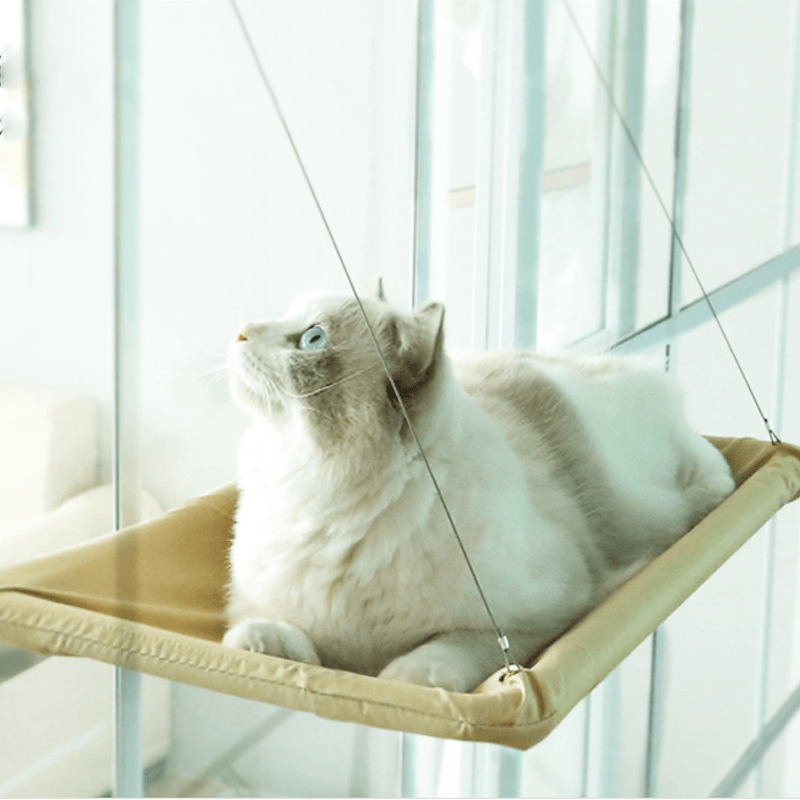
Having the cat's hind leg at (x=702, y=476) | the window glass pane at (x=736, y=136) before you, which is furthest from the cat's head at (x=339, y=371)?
the window glass pane at (x=736, y=136)

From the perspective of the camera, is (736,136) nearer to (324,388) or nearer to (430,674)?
(324,388)

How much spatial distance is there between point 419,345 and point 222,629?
0.36 metres

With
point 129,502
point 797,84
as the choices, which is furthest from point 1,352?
point 797,84

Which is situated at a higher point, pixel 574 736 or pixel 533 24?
pixel 533 24

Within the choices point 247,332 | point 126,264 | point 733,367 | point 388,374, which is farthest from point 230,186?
point 733,367

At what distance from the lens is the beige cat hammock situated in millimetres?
909

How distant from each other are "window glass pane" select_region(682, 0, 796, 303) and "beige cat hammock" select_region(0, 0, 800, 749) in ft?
4.71

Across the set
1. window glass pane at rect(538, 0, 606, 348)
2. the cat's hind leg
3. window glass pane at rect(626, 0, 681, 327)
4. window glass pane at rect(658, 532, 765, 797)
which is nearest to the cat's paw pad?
the cat's hind leg

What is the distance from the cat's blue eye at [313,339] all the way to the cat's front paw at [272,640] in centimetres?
28

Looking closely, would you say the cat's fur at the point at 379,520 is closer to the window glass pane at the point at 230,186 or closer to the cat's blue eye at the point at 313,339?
the cat's blue eye at the point at 313,339

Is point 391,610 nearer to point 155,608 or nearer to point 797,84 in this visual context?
point 155,608

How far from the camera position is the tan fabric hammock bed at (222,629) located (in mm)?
909

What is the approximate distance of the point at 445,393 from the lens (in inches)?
45.3

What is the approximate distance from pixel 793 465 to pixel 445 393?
2.40ft
